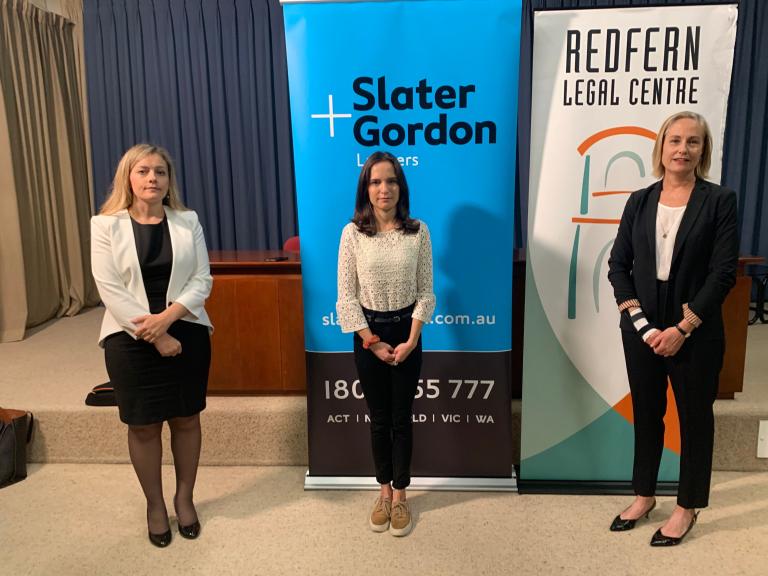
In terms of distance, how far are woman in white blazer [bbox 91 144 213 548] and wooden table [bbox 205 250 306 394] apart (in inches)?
26.0

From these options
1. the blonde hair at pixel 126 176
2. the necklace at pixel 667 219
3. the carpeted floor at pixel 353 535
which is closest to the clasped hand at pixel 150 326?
the blonde hair at pixel 126 176

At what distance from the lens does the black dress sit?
197 cm

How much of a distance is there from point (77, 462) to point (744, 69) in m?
5.32

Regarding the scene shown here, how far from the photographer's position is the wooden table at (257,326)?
2.77 m

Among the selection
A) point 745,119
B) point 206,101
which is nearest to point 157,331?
point 206,101

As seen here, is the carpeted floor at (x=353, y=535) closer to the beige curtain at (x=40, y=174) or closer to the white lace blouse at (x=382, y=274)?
the white lace blouse at (x=382, y=274)

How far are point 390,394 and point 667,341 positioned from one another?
0.92 metres

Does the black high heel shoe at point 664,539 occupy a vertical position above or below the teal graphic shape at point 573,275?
below

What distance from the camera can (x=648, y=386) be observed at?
6.58ft

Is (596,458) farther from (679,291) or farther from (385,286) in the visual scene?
(385,286)

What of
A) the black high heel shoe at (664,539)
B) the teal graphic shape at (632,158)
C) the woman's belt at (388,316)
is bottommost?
the black high heel shoe at (664,539)

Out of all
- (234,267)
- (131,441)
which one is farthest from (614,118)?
(131,441)

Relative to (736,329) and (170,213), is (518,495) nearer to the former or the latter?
(736,329)

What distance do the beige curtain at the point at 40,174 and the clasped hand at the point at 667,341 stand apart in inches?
159
